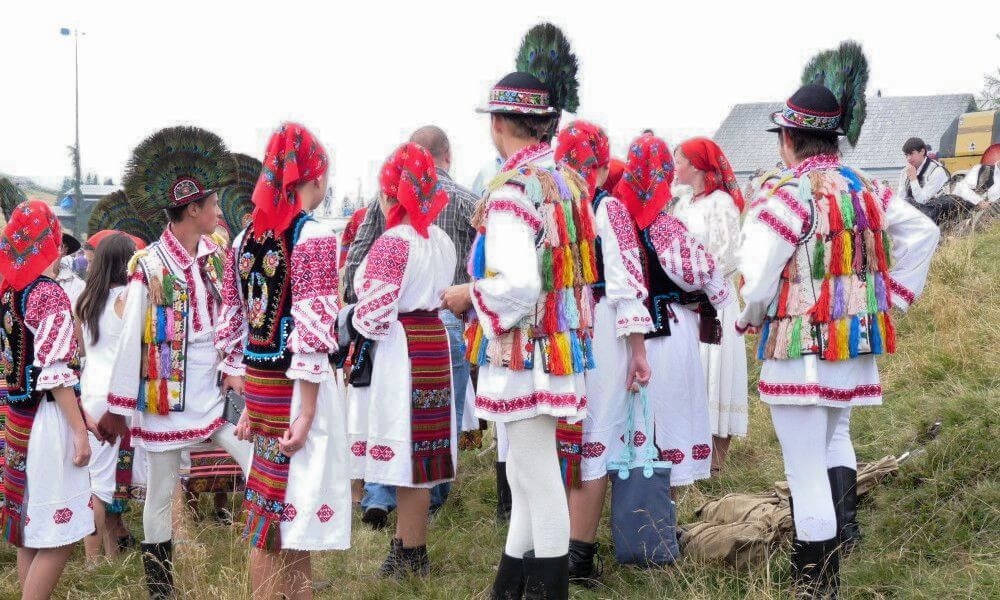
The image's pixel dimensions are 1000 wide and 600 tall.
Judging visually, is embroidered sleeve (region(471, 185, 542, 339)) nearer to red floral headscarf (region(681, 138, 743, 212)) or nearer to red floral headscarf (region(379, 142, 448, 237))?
red floral headscarf (region(379, 142, 448, 237))

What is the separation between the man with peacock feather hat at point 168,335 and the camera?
3.98m

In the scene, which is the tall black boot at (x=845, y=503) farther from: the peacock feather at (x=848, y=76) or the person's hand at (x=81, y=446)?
the person's hand at (x=81, y=446)

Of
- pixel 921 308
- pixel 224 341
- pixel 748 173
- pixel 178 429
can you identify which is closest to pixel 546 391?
pixel 224 341

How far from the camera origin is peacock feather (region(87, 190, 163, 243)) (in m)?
4.84

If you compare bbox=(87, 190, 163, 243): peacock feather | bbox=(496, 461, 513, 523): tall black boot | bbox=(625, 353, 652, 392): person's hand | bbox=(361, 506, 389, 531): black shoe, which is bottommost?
bbox=(361, 506, 389, 531): black shoe

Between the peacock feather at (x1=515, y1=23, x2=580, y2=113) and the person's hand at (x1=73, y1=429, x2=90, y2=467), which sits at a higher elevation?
the peacock feather at (x1=515, y1=23, x2=580, y2=113)

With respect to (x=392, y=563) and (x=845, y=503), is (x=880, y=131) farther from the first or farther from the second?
(x=392, y=563)

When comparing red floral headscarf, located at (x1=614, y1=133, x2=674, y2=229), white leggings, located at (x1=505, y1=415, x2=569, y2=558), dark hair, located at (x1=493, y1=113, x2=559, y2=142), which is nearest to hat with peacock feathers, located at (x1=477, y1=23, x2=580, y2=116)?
red floral headscarf, located at (x1=614, y1=133, x2=674, y2=229)

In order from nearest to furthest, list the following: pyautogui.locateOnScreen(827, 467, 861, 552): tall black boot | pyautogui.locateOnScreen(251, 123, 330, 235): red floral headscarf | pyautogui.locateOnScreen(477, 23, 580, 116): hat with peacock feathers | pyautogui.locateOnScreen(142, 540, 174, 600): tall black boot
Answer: pyautogui.locateOnScreen(251, 123, 330, 235): red floral headscarf < pyautogui.locateOnScreen(827, 467, 861, 552): tall black boot < pyautogui.locateOnScreen(142, 540, 174, 600): tall black boot < pyautogui.locateOnScreen(477, 23, 580, 116): hat with peacock feathers

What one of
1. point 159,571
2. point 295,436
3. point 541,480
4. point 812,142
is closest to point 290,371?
point 295,436

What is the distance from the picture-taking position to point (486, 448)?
6.53 metres

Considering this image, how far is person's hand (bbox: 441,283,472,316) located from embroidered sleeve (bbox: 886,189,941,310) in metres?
1.62

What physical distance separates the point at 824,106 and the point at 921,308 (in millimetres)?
4727

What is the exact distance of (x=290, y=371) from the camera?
3146mm
